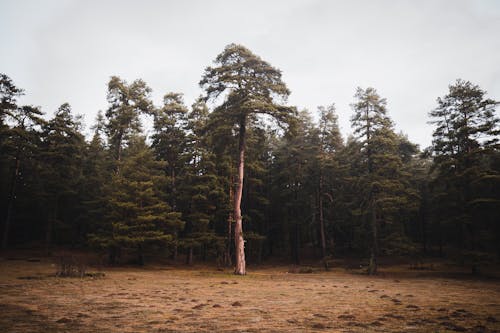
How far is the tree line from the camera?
22.4 metres

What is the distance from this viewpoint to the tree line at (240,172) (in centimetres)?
2242

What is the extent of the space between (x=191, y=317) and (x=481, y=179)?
22.1m

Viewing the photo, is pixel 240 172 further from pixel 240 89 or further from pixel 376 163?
pixel 376 163

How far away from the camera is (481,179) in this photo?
827 inches

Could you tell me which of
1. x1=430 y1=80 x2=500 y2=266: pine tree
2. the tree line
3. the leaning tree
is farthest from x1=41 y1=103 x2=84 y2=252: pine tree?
x1=430 y1=80 x2=500 y2=266: pine tree

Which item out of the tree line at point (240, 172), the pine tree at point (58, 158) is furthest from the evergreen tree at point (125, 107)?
the pine tree at point (58, 158)

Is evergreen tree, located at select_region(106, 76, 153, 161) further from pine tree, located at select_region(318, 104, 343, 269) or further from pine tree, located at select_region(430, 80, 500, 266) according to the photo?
pine tree, located at select_region(430, 80, 500, 266)

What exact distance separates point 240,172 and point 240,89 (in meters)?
5.91

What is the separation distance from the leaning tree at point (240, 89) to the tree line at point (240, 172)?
9cm

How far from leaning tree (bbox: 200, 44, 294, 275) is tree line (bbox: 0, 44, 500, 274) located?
0.09m

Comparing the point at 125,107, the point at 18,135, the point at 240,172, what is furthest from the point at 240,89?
the point at 18,135

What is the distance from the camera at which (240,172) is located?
2258cm

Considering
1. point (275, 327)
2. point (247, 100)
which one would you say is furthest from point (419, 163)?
point (275, 327)

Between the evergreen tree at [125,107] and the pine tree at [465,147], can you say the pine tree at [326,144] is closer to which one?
the pine tree at [465,147]
